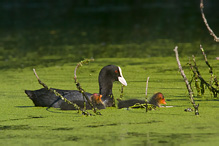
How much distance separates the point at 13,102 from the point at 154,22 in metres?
14.7

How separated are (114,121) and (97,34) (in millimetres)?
11970

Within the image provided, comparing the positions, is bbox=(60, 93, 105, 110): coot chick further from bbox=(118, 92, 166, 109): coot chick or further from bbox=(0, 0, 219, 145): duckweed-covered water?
bbox=(118, 92, 166, 109): coot chick

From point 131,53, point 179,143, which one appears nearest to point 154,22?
point 131,53

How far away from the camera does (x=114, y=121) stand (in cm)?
663

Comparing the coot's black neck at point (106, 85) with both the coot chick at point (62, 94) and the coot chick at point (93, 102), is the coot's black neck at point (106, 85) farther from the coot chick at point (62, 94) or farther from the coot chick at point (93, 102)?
the coot chick at point (93, 102)

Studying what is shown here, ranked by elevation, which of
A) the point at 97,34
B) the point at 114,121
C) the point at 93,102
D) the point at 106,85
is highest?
the point at 97,34

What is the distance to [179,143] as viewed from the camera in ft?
18.0

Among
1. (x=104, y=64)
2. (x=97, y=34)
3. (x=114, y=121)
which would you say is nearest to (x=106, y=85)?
(x=114, y=121)

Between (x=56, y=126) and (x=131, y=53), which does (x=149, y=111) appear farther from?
(x=131, y=53)

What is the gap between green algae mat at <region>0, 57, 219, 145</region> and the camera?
18.9ft

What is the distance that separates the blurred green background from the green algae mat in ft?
9.76

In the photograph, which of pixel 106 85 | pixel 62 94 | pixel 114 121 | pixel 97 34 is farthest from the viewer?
pixel 97 34

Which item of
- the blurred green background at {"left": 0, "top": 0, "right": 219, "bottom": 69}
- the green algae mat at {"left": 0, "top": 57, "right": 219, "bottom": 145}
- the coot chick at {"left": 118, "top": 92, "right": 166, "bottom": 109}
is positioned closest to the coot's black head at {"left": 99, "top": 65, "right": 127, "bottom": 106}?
the coot chick at {"left": 118, "top": 92, "right": 166, "bottom": 109}

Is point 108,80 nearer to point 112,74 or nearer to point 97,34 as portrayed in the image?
point 112,74
